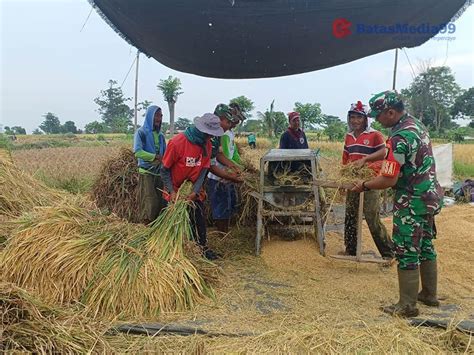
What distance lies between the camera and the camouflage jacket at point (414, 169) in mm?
3006

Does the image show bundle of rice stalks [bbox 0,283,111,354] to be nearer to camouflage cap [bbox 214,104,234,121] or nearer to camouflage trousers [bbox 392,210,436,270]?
camouflage trousers [bbox 392,210,436,270]

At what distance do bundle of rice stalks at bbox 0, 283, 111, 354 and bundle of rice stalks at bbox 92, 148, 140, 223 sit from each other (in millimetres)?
2771

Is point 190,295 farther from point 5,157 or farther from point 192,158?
point 5,157

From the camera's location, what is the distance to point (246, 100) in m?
29.7

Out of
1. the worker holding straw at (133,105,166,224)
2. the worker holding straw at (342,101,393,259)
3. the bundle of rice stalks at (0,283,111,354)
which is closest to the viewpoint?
the bundle of rice stalks at (0,283,111,354)

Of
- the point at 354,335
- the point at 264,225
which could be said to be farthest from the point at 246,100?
the point at 354,335

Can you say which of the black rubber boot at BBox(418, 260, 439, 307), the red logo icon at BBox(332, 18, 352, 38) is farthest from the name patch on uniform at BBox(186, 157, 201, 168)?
the black rubber boot at BBox(418, 260, 439, 307)

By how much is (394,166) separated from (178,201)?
1735 mm

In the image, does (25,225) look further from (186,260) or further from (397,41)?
(397,41)

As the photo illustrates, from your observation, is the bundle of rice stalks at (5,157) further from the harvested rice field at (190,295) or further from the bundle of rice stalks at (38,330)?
the bundle of rice stalks at (38,330)

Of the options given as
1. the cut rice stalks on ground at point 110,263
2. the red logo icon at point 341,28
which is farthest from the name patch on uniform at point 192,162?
the red logo icon at point 341,28

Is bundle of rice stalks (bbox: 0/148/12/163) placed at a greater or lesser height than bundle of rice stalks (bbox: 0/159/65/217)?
greater

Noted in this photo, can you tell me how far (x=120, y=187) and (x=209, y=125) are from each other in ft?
7.09

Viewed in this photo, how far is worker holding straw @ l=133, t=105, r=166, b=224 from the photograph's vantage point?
4488 millimetres
